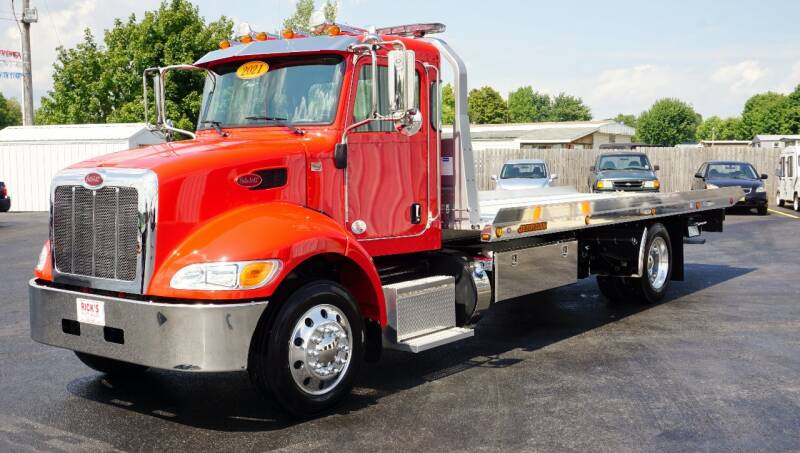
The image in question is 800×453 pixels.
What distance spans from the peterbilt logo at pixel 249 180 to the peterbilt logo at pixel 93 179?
885 mm

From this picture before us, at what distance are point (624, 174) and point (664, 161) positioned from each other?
12.9 m

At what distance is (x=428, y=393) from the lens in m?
6.43

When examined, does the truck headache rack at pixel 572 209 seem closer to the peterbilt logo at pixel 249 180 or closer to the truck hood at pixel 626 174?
the peterbilt logo at pixel 249 180

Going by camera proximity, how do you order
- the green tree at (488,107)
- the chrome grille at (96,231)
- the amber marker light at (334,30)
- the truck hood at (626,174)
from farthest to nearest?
the green tree at (488,107) < the truck hood at (626,174) < the amber marker light at (334,30) < the chrome grille at (96,231)

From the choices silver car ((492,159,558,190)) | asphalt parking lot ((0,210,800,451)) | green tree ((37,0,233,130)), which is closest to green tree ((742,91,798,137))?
green tree ((37,0,233,130))

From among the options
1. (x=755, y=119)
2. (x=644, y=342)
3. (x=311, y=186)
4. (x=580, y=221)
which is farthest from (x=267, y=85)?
(x=755, y=119)

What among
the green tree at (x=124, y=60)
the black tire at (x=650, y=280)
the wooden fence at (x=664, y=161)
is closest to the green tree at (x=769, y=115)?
the wooden fence at (x=664, y=161)

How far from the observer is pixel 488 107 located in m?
109

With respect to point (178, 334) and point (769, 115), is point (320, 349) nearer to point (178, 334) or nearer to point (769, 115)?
point (178, 334)

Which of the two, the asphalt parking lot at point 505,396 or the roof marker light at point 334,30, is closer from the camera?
the asphalt parking lot at point 505,396

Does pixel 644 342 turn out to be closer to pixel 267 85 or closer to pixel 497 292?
pixel 497 292

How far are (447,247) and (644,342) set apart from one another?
2188mm

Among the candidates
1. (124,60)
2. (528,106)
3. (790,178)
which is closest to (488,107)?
(528,106)

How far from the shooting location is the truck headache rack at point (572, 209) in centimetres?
741
